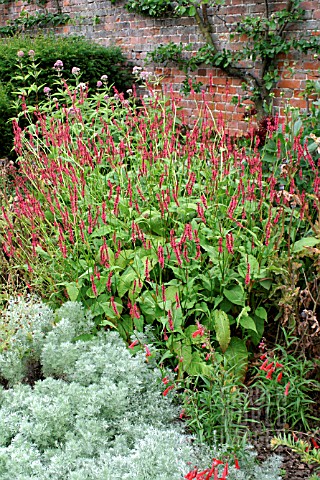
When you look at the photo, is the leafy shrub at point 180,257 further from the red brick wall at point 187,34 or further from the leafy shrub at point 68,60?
the leafy shrub at point 68,60

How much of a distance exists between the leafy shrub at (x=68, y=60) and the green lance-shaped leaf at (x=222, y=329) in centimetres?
441

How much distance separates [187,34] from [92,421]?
19.2 ft

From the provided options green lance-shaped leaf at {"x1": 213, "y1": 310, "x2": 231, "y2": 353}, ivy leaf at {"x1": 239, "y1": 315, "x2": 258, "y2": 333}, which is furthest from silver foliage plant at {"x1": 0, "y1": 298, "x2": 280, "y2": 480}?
ivy leaf at {"x1": 239, "y1": 315, "x2": 258, "y2": 333}

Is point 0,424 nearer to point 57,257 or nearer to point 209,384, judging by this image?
point 209,384

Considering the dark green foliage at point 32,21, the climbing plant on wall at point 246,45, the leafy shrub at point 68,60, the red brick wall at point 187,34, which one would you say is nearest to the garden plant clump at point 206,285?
the red brick wall at point 187,34

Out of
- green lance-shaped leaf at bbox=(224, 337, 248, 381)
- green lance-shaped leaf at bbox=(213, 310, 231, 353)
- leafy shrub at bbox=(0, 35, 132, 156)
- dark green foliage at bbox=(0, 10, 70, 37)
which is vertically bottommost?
green lance-shaped leaf at bbox=(224, 337, 248, 381)

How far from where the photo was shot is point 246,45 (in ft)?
20.5

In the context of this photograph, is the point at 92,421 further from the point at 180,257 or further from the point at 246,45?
the point at 246,45

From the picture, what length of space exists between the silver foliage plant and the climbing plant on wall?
359cm

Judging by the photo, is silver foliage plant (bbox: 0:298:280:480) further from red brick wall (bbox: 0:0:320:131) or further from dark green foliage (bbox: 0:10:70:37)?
dark green foliage (bbox: 0:10:70:37)

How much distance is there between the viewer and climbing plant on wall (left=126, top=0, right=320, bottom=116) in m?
5.80

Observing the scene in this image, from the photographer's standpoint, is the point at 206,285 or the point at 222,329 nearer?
the point at 222,329

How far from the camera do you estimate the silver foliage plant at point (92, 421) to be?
2.03 meters

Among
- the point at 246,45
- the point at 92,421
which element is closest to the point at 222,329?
the point at 92,421
